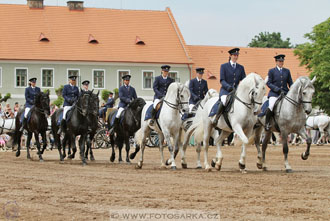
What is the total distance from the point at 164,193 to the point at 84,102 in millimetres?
10072

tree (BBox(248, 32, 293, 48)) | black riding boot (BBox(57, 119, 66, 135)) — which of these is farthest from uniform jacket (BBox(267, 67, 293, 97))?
tree (BBox(248, 32, 293, 48))

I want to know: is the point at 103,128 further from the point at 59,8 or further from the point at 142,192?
the point at 59,8

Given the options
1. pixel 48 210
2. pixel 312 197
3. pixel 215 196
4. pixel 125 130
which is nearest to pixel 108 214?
pixel 48 210

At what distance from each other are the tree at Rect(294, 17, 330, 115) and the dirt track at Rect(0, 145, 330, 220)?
132ft

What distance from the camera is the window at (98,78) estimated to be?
69625mm

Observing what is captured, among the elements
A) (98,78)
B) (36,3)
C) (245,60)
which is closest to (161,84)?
(98,78)

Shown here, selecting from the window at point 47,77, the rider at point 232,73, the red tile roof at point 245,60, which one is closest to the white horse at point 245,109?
the rider at point 232,73

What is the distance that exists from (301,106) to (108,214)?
30.9ft

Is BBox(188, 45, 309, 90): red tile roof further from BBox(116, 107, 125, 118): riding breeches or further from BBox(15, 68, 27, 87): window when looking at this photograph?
BBox(116, 107, 125, 118): riding breeches

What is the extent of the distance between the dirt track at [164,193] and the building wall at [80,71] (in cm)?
4838

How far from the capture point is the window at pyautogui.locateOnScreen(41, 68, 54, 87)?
2677 inches

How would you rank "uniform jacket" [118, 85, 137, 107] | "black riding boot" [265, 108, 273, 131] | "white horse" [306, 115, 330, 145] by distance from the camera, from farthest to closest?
"white horse" [306, 115, 330, 145] < "uniform jacket" [118, 85, 137, 107] < "black riding boot" [265, 108, 273, 131]

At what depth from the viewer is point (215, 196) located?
507 inches

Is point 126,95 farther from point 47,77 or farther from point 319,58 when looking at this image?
point 47,77
